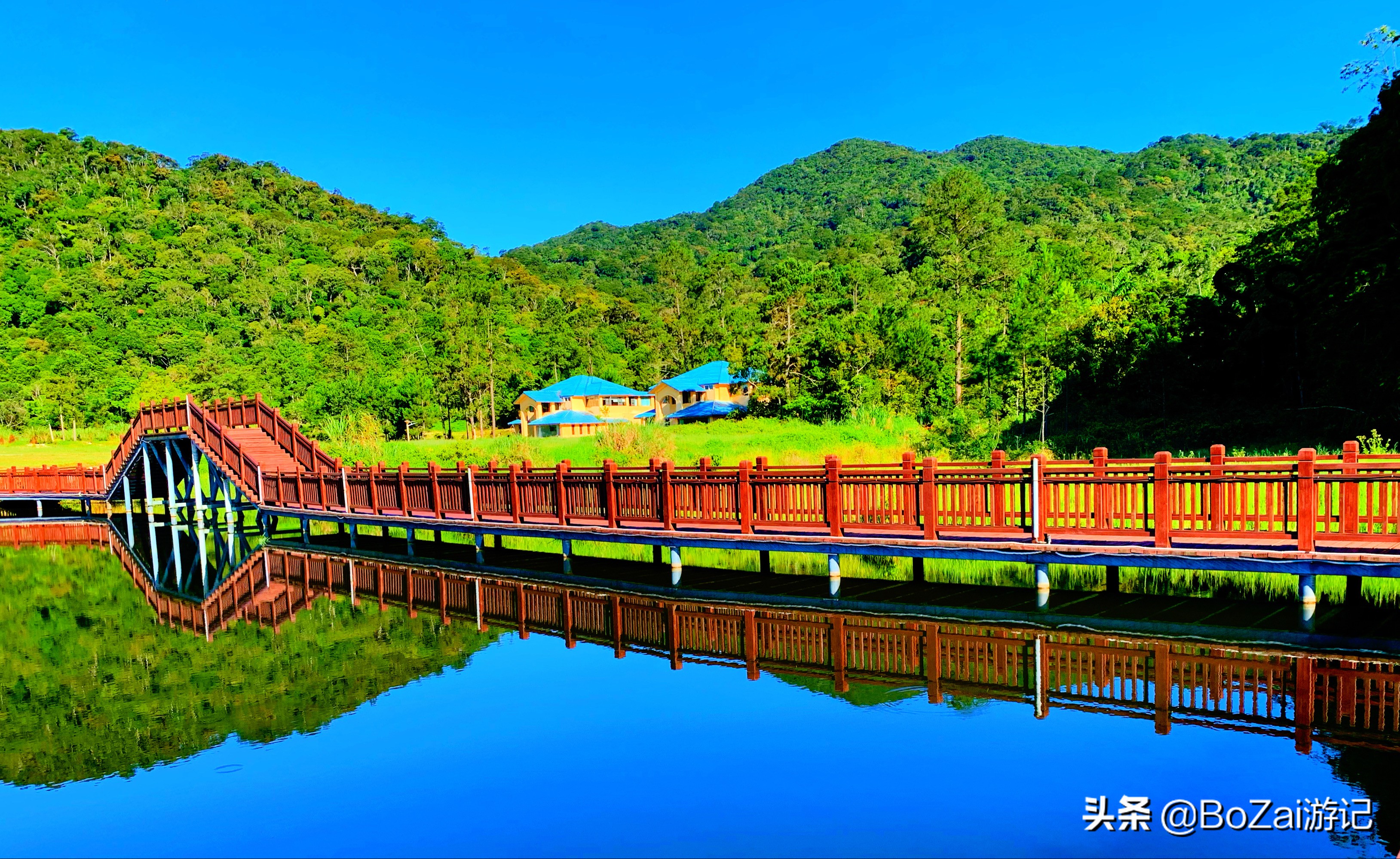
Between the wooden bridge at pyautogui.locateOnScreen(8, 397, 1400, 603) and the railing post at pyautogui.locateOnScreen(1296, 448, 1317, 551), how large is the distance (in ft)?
0.06

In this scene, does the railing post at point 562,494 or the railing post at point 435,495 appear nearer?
the railing post at point 562,494

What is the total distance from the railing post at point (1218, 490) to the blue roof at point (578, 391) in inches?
2705

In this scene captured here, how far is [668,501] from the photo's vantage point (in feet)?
60.3

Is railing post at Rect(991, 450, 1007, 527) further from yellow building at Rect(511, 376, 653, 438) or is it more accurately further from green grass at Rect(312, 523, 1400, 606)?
yellow building at Rect(511, 376, 653, 438)

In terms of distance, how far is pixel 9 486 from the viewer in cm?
4003

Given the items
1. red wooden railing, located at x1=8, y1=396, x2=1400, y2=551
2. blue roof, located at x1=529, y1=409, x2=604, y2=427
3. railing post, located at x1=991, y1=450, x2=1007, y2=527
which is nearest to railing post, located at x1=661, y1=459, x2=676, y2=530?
red wooden railing, located at x1=8, y1=396, x2=1400, y2=551

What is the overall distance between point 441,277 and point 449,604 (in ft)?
335

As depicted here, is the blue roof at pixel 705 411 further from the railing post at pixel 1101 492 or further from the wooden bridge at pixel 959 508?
the railing post at pixel 1101 492

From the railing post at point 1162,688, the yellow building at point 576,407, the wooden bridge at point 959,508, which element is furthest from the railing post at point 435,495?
the yellow building at point 576,407

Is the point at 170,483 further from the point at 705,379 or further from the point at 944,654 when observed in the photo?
the point at 705,379

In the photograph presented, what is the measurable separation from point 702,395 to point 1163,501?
6521 centimetres

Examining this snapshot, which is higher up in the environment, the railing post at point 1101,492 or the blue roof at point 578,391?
the blue roof at point 578,391

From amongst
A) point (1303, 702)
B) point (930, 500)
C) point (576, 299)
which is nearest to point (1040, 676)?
point (1303, 702)

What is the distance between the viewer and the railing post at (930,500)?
1545 cm
